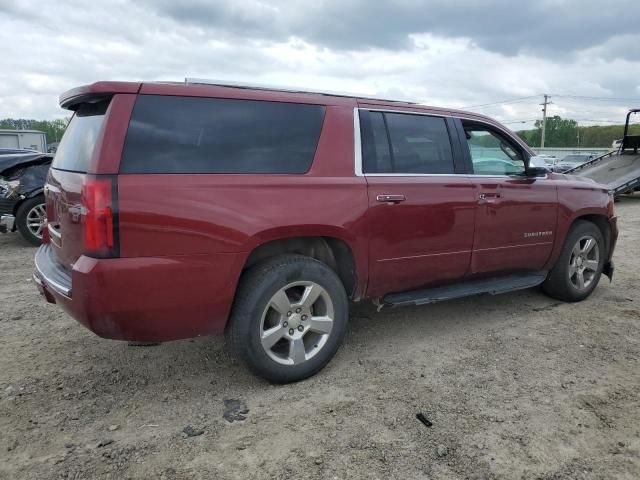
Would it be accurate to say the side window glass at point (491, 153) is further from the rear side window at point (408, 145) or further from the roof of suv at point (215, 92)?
the roof of suv at point (215, 92)

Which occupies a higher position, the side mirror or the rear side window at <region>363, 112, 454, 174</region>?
the rear side window at <region>363, 112, 454, 174</region>

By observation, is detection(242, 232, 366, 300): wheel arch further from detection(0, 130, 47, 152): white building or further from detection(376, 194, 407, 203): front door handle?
detection(0, 130, 47, 152): white building

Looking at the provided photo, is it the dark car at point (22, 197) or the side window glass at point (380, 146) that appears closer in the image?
the side window glass at point (380, 146)

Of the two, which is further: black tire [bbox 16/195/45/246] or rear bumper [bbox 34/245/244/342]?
black tire [bbox 16/195/45/246]

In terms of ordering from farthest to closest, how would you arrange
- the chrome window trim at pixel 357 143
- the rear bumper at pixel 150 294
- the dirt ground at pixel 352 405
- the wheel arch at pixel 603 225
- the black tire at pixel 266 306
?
the wheel arch at pixel 603 225 < the chrome window trim at pixel 357 143 < the black tire at pixel 266 306 < the rear bumper at pixel 150 294 < the dirt ground at pixel 352 405

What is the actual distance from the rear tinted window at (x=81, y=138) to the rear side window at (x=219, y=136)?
0.90ft

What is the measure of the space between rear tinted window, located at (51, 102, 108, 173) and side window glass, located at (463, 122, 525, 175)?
9.28 feet

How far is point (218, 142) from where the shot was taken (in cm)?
300

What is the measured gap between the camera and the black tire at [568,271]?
Answer: 4898 millimetres

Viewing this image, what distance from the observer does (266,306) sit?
10.3ft

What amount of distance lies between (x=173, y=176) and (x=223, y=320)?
894 millimetres

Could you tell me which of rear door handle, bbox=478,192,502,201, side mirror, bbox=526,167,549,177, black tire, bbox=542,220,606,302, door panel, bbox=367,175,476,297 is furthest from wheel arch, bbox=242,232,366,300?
black tire, bbox=542,220,606,302

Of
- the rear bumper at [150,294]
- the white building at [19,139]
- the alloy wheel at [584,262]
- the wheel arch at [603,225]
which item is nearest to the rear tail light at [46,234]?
the rear bumper at [150,294]

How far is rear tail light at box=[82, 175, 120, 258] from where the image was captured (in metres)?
2.62
